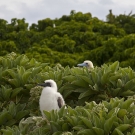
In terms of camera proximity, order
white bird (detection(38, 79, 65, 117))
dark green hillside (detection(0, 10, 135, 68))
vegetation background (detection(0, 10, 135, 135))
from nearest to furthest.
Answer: vegetation background (detection(0, 10, 135, 135)) < white bird (detection(38, 79, 65, 117)) < dark green hillside (detection(0, 10, 135, 68))

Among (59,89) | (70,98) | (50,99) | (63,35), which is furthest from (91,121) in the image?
(63,35)

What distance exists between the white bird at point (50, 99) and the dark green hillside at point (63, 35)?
21.1 metres

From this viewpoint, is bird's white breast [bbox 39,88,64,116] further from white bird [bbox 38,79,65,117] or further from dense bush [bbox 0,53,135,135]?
dense bush [bbox 0,53,135,135]

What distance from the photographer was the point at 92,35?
112ft

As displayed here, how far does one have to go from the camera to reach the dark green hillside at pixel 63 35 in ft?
103

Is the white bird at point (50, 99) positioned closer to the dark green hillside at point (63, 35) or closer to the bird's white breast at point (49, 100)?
the bird's white breast at point (49, 100)

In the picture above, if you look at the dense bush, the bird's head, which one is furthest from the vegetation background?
the bird's head

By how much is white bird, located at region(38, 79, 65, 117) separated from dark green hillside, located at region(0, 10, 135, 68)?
21.1 m

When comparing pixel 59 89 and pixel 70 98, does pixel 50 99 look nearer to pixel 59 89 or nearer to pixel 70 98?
pixel 59 89

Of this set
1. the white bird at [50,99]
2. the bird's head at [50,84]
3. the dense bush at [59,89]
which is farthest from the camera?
the bird's head at [50,84]

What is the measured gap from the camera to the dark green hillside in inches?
1236

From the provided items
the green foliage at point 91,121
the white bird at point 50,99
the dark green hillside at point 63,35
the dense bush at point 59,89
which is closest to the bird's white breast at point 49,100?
the white bird at point 50,99

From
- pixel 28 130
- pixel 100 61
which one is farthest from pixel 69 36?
pixel 28 130

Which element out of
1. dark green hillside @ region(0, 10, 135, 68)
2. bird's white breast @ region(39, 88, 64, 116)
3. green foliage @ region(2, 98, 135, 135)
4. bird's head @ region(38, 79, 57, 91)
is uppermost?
dark green hillside @ region(0, 10, 135, 68)
